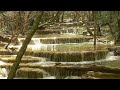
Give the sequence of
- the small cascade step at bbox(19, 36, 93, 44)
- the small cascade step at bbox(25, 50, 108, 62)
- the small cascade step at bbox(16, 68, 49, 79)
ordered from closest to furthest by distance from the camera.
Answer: the small cascade step at bbox(16, 68, 49, 79), the small cascade step at bbox(25, 50, 108, 62), the small cascade step at bbox(19, 36, 93, 44)

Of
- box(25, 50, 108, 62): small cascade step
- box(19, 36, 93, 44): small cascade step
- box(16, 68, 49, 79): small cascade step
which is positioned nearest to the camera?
box(16, 68, 49, 79): small cascade step

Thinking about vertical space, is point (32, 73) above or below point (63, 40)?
below

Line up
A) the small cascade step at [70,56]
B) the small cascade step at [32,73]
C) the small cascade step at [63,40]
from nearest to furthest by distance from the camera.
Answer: the small cascade step at [32,73] < the small cascade step at [70,56] < the small cascade step at [63,40]

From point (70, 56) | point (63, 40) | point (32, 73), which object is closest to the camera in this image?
point (32, 73)

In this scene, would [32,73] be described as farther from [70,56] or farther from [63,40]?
[63,40]

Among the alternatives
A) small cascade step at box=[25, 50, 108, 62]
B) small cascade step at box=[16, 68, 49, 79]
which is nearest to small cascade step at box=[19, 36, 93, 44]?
small cascade step at box=[25, 50, 108, 62]

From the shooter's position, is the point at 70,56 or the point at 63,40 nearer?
the point at 70,56

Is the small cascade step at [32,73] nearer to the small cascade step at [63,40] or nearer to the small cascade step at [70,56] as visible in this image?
the small cascade step at [70,56]

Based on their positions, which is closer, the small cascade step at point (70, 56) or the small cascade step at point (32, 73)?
the small cascade step at point (32, 73)

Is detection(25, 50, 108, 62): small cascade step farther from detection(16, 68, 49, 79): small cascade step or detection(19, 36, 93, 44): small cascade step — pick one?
detection(19, 36, 93, 44): small cascade step

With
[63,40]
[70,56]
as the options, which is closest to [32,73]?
[70,56]

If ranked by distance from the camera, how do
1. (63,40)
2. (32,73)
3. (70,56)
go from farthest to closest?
(63,40) → (70,56) → (32,73)

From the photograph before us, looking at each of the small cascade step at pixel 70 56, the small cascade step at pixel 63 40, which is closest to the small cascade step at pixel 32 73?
the small cascade step at pixel 70 56
